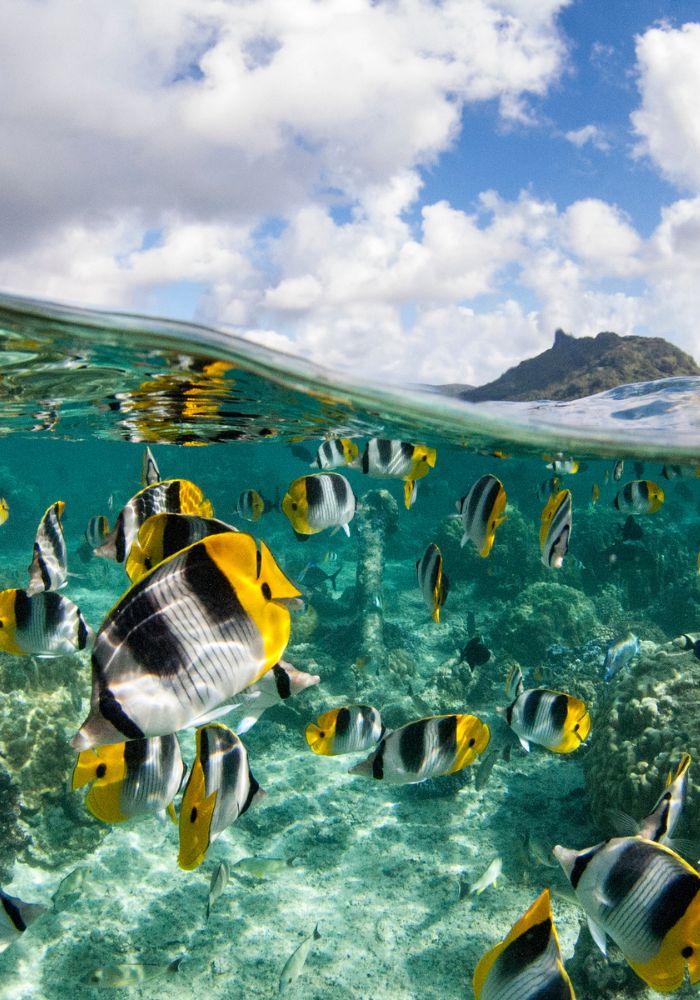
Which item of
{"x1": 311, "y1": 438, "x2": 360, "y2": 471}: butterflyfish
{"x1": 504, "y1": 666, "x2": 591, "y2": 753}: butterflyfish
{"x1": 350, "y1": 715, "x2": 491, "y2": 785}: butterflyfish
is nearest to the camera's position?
{"x1": 350, "y1": 715, "x2": 491, "y2": 785}: butterflyfish

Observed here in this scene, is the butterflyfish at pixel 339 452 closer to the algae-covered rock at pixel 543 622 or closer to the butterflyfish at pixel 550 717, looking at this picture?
the butterflyfish at pixel 550 717

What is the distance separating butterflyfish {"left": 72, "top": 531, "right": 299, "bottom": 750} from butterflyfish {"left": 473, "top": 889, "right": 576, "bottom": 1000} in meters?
2.03


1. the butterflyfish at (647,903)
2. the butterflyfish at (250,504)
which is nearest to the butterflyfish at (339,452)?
the butterflyfish at (250,504)

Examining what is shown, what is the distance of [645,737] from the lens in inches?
297

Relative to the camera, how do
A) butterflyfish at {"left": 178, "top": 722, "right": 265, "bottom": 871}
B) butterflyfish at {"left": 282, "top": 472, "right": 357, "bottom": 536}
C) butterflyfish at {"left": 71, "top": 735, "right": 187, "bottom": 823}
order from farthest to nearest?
butterflyfish at {"left": 282, "top": 472, "right": 357, "bottom": 536}
butterflyfish at {"left": 71, "top": 735, "right": 187, "bottom": 823}
butterflyfish at {"left": 178, "top": 722, "right": 265, "bottom": 871}

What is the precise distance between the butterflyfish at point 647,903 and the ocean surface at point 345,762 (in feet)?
1.77

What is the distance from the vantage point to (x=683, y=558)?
20.3m

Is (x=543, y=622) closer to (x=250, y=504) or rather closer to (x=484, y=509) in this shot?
(x=250, y=504)

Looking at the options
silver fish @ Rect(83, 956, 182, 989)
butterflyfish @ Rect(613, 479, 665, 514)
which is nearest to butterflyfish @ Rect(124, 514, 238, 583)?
silver fish @ Rect(83, 956, 182, 989)

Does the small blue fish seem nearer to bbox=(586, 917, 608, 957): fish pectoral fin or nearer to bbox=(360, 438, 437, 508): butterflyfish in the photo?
bbox=(360, 438, 437, 508): butterflyfish

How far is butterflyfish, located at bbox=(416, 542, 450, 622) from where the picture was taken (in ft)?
16.0

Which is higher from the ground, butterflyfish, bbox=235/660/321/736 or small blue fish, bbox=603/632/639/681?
butterflyfish, bbox=235/660/321/736

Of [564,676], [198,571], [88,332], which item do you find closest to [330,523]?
[198,571]

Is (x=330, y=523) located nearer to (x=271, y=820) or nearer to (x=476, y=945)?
(x=476, y=945)
